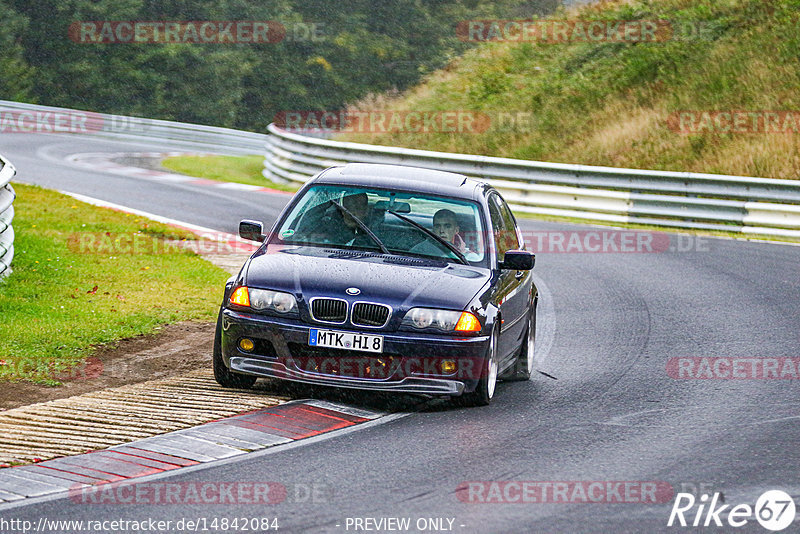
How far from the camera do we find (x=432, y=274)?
332 inches

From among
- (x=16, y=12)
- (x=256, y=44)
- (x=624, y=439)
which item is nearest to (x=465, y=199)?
(x=624, y=439)

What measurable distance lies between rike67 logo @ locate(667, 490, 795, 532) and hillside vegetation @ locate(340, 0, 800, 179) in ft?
66.2

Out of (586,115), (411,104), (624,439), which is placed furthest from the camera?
(411,104)

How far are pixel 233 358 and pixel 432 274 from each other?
1.54 meters

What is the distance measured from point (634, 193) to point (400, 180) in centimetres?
1409

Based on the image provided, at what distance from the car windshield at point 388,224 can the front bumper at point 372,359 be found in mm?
1059

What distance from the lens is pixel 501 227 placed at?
9.76 metres

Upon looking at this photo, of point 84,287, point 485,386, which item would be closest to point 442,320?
point 485,386

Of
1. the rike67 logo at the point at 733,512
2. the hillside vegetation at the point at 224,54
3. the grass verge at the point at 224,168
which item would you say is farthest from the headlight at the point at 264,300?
the hillside vegetation at the point at 224,54

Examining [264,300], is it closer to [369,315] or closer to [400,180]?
[369,315]

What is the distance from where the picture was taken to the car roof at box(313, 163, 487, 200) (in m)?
9.34

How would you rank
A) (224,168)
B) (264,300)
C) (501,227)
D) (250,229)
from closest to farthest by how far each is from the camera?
(264,300) < (250,229) < (501,227) < (224,168)

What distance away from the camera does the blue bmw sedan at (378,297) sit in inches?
314

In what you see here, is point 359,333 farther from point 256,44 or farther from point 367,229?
point 256,44
